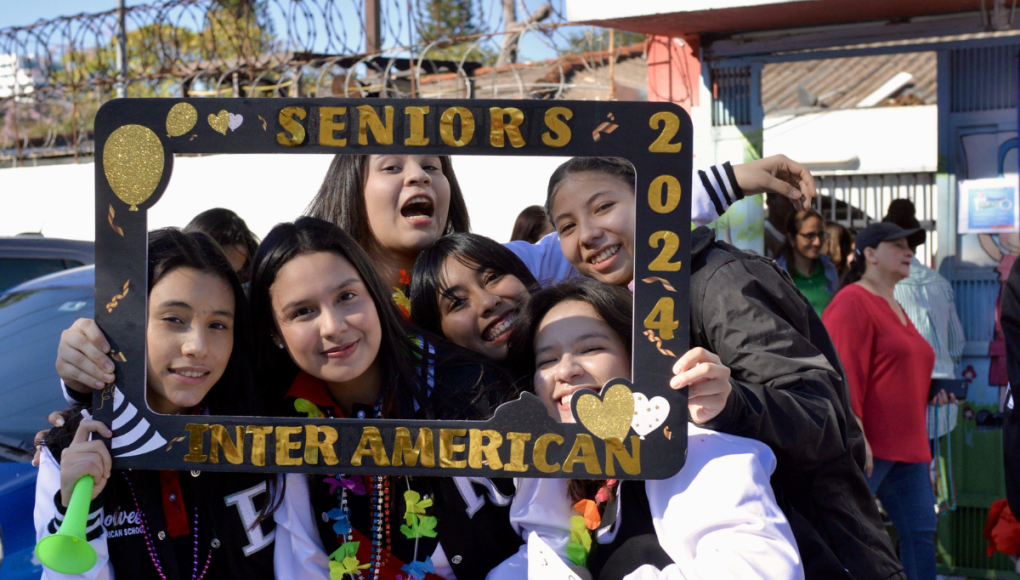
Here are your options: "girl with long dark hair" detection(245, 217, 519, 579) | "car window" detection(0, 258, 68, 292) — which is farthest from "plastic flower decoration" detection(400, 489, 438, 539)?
"car window" detection(0, 258, 68, 292)

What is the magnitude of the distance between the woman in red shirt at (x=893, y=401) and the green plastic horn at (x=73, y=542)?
10.3ft

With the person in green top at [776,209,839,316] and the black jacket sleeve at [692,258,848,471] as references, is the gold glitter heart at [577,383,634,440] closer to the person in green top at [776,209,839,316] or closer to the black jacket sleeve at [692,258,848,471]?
the black jacket sleeve at [692,258,848,471]

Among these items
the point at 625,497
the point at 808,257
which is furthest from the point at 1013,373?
the point at 808,257

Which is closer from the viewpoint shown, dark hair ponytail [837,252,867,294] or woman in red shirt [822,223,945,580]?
woman in red shirt [822,223,945,580]

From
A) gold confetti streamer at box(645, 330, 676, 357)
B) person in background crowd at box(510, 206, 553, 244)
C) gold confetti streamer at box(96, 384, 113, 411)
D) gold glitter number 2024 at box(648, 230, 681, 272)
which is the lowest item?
gold confetti streamer at box(96, 384, 113, 411)

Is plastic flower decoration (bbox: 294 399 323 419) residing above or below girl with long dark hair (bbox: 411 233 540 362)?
below

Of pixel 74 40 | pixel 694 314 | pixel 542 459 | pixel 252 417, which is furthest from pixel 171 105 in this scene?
pixel 74 40

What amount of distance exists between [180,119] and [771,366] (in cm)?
115

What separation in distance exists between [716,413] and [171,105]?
3.55 ft

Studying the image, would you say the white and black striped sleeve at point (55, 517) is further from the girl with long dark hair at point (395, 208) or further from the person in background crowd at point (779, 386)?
the person in background crowd at point (779, 386)

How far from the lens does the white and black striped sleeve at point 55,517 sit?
1638mm

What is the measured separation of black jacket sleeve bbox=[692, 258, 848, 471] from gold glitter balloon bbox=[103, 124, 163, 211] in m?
1.03

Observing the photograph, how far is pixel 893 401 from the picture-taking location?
13.0 feet

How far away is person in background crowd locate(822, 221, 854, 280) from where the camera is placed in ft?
18.2
